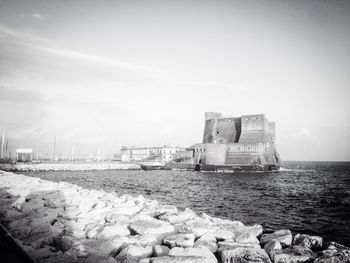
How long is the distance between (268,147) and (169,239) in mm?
39445

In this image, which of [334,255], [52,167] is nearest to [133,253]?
[334,255]

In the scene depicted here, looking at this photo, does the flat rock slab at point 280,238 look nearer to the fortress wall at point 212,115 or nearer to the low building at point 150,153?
the fortress wall at point 212,115

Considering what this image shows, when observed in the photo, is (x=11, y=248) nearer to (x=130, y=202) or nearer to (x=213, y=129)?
(x=130, y=202)

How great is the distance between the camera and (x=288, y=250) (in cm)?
394

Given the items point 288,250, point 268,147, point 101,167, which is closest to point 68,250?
point 288,250

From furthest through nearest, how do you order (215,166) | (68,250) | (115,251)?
(215,166) → (115,251) → (68,250)

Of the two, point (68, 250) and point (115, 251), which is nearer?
point (68, 250)

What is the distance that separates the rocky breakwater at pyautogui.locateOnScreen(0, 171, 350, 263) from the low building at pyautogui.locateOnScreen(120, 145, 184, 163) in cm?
5375

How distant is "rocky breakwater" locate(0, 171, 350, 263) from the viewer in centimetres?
349

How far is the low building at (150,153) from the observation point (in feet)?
212

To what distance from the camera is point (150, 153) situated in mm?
67938

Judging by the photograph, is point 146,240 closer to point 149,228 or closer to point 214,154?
point 149,228

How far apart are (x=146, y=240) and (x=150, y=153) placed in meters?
64.2

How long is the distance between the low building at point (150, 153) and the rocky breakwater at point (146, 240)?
2116 inches
